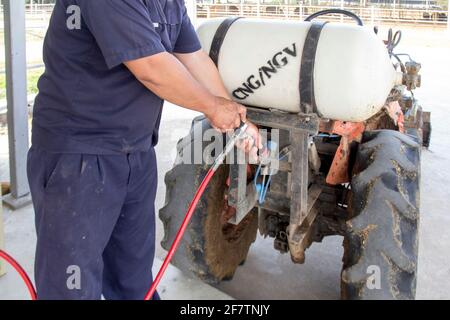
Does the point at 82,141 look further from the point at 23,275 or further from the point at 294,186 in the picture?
the point at 294,186

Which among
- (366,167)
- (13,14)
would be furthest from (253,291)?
(13,14)

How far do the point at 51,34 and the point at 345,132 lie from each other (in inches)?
47.3

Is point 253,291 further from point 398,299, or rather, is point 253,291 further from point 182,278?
point 398,299

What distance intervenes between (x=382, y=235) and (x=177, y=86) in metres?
0.97

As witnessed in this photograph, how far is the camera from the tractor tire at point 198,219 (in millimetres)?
2150

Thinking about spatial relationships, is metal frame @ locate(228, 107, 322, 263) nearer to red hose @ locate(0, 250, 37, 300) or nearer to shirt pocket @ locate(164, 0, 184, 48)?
shirt pocket @ locate(164, 0, 184, 48)

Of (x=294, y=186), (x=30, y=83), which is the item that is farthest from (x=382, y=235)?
(x=30, y=83)

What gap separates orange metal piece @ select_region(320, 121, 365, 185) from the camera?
197 cm

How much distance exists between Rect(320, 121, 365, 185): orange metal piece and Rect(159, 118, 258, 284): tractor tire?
49 cm

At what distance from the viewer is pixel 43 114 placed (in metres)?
1.55

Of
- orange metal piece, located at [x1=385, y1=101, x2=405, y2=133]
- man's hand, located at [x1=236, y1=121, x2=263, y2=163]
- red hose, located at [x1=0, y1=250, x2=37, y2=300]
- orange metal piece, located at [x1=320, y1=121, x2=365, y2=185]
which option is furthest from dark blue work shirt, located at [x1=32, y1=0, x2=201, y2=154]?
orange metal piece, located at [x1=385, y1=101, x2=405, y2=133]

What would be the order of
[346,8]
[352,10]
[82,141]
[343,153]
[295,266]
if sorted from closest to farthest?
[82,141]
[343,153]
[295,266]
[352,10]
[346,8]

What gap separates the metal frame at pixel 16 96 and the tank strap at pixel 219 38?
1.89 m

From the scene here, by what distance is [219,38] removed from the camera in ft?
5.65
